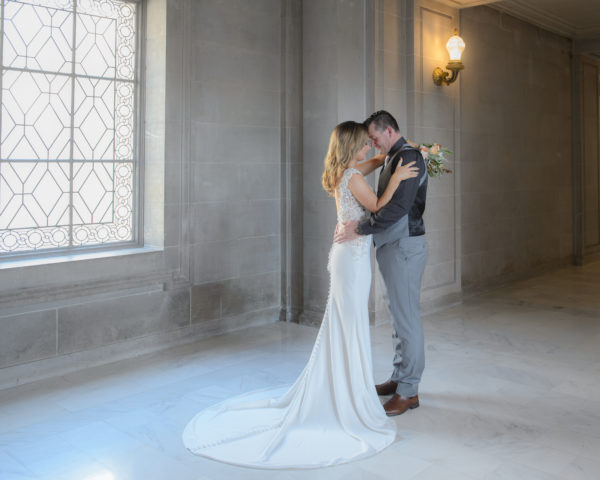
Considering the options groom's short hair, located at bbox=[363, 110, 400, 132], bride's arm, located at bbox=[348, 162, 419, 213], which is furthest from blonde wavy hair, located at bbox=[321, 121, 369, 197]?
groom's short hair, located at bbox=[363, 110, 400, 132]

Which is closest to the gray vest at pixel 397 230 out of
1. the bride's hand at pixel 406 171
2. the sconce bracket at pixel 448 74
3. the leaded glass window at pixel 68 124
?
the bride's hand at pixel 406 171

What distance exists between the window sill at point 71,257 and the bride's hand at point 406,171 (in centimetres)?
237

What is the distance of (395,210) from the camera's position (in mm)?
3535

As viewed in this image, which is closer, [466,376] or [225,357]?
[466,376]

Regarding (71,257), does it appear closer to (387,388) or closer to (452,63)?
(387,388)

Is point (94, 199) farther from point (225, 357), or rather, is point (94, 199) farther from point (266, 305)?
point (266, 305)

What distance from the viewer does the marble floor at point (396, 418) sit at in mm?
2977

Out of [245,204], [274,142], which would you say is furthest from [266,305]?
[274,142]

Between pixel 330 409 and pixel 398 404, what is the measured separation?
1.74ft

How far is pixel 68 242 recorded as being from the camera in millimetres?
4730

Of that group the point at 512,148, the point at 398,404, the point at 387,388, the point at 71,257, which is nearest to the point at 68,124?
the point at 71,257

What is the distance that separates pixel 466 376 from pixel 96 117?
3.47 meters

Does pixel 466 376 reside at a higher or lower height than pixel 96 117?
lower

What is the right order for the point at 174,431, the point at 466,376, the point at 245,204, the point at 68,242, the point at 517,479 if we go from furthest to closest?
the point at 245,204
the point at 68,242
the point at 466,376
the point at 174,431
the point at 517,479
